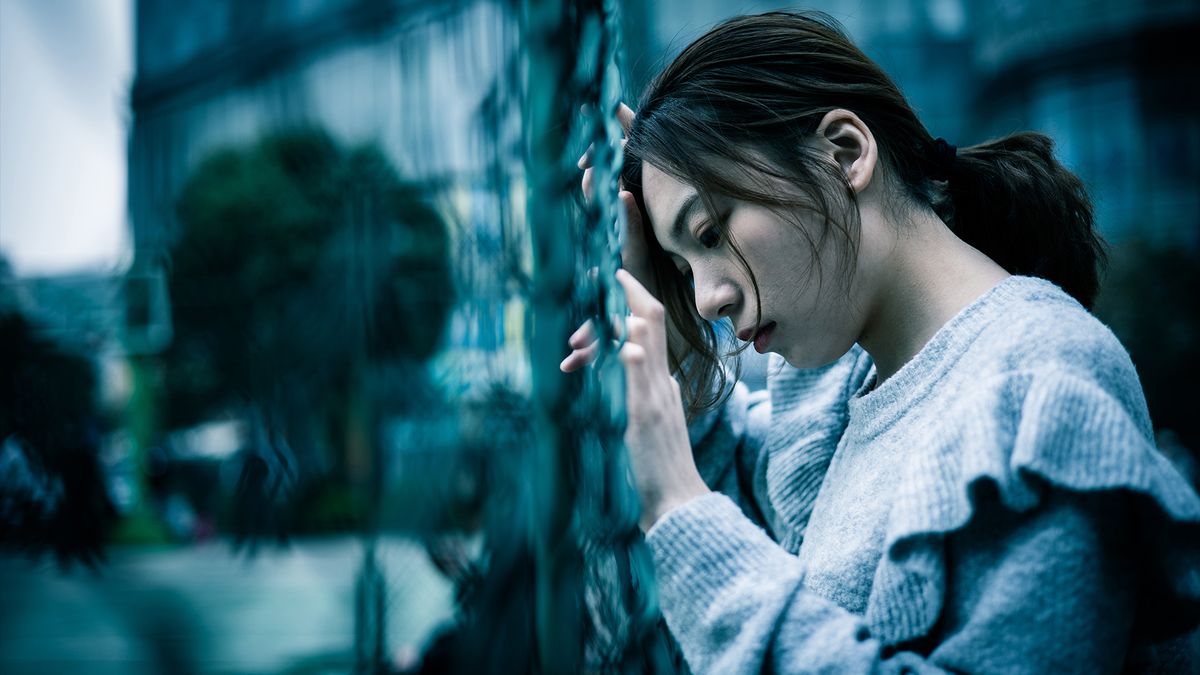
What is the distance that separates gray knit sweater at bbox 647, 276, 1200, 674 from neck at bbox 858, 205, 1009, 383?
52mm

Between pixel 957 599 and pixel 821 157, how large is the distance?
398 mm

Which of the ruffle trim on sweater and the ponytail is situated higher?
the ponytail

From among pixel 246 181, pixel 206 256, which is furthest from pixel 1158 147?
pixel 206 256

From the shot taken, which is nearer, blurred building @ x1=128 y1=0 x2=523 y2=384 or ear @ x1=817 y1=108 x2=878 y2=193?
ear @ x1=817 y1=108 x2=878 y2=193

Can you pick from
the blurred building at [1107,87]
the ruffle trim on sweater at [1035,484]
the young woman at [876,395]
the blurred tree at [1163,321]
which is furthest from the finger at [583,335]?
the blurred building at [1107,87]

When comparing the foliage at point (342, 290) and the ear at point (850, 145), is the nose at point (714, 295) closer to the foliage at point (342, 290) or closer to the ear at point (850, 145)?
the ear at point (850, 145)

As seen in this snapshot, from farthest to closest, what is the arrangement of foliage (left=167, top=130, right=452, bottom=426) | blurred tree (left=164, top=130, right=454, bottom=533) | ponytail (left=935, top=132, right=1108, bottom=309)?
foliage (left=167, top=130, right=452, bottom=426) → blurred tree (left=164, top=130, right=454, bottom=533) → ponytail (left=935, top=132, right=1108, bottom=309)

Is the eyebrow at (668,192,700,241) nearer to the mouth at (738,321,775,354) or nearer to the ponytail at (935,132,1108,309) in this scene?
the mouth at (738,321,775,354)

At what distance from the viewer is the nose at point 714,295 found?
875 mm

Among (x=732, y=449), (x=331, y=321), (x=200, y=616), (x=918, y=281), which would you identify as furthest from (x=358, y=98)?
(x=200, y=616)

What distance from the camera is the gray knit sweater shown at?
64cm

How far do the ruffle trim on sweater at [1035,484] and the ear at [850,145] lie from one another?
246 millimetres

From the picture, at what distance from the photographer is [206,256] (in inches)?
139

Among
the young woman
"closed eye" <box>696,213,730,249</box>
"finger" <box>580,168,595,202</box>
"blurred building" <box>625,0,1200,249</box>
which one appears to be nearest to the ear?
the young woman
